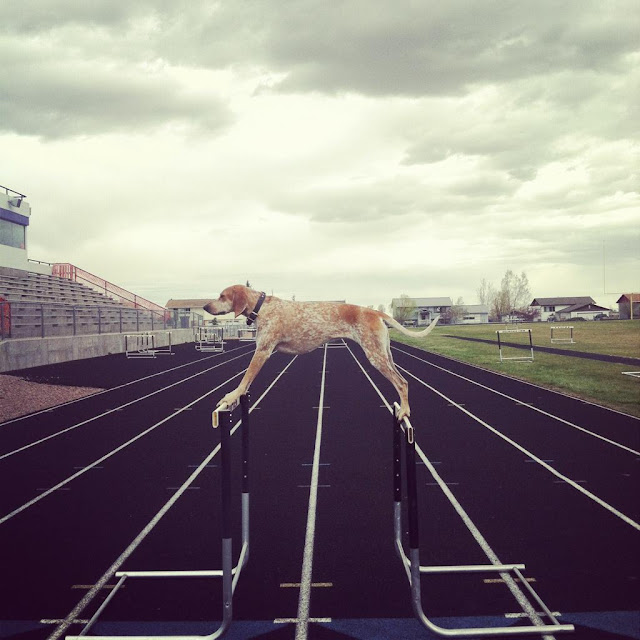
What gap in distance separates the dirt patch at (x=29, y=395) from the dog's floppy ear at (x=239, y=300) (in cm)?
1287

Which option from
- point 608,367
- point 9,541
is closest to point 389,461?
point 9,541

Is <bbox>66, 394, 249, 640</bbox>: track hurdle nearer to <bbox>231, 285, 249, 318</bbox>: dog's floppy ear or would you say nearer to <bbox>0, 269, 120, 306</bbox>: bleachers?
<bbox>231, 285, 249, 318</bbox>: dog's floppy ear

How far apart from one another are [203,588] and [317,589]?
1162mm

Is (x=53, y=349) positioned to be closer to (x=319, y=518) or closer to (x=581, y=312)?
(x=319, y=518)

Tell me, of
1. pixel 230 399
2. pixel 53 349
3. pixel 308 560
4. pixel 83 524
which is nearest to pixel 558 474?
pixel 308 560

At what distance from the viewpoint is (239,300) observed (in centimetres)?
367

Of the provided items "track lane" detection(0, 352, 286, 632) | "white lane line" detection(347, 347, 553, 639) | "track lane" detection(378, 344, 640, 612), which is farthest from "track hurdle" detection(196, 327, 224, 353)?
"white lane line" detection(347, 347, 553, 639)

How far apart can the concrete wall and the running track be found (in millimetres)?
9155

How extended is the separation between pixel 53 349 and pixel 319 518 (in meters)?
23.1

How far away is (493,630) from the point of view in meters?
4.43

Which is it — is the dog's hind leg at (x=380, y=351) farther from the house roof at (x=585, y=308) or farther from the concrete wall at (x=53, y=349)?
the house roof at (x=585, y=308)

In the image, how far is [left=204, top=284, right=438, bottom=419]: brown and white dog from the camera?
366 centimetres

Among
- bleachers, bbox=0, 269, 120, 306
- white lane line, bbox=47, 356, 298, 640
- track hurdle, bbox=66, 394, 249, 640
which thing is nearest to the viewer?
track hurdle, bbox=66, 394, 249, 640

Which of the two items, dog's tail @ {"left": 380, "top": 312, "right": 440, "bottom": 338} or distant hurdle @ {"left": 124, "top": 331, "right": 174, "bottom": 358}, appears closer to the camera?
dog's tail @ {"left": 380, "top": 312, "right": 440, "bottom": 338}
